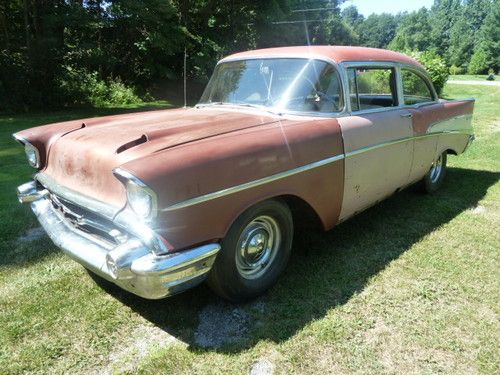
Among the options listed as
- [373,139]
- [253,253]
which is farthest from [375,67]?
[253,253]

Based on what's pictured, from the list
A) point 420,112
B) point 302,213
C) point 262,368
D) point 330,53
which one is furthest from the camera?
point 420,112

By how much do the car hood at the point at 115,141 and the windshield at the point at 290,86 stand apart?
18 centimetres

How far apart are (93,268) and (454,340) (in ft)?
7.16

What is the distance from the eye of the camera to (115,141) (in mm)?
2682

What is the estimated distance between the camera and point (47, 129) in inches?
132

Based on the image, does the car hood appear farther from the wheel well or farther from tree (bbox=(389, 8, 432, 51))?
tree (bbox=(389, 8, 432, 51))

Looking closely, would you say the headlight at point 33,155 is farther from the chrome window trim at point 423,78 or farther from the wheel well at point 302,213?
the chrome window trim at point 423,78

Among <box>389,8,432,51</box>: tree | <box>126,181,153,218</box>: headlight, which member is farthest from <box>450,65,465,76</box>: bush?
<box>126,181,153,218</box>: headlight

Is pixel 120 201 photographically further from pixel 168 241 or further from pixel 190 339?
pixel 190 339

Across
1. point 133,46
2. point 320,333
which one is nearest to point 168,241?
point 320,333

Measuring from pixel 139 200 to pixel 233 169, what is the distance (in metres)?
0.57

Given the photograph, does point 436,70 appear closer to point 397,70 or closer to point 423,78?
point 423,78

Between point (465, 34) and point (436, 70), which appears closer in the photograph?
point (436, 70)

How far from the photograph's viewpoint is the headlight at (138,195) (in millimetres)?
2178
